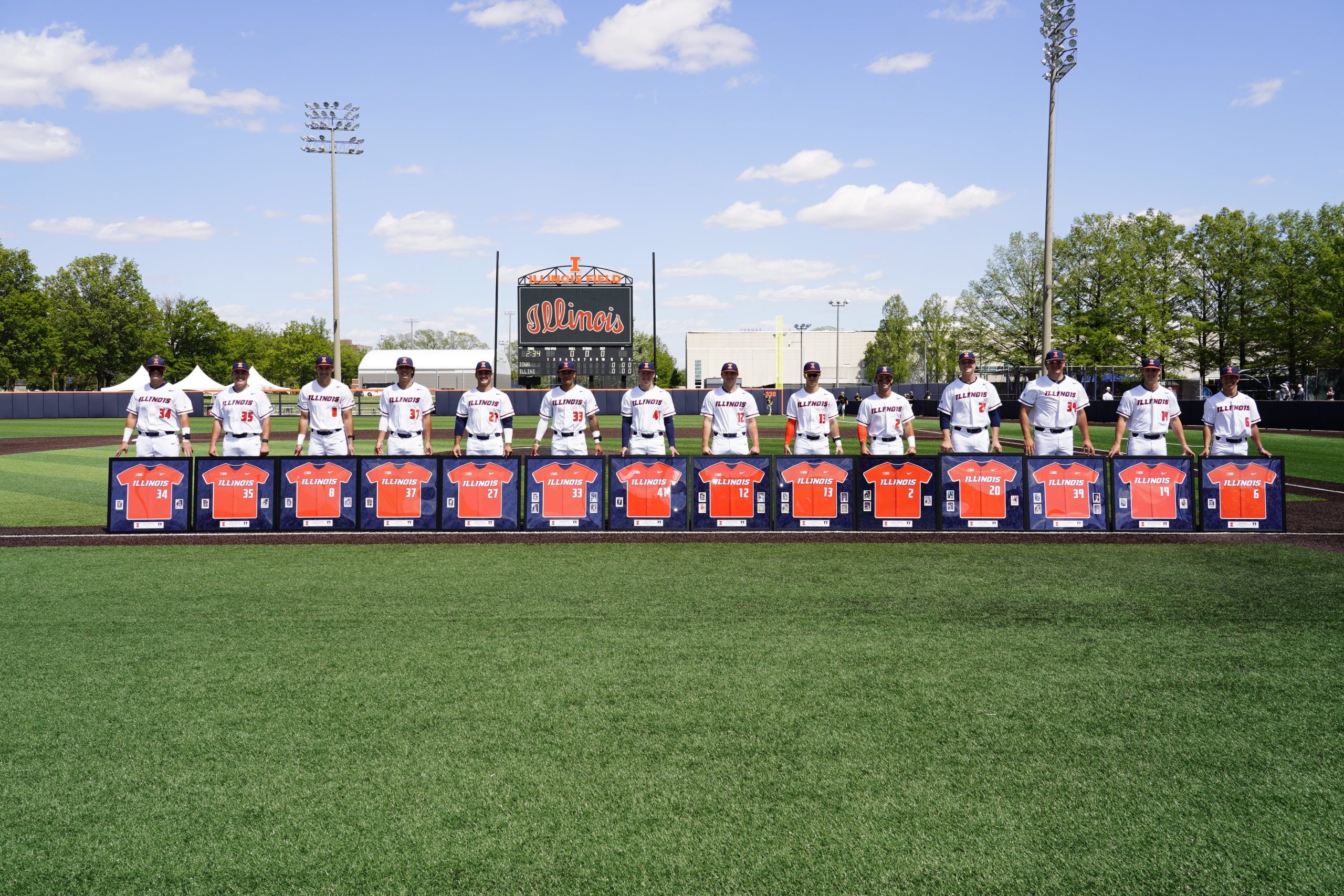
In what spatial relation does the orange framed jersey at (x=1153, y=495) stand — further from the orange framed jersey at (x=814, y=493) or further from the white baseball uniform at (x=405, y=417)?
the white baseball uniform at (x=405, y=417)

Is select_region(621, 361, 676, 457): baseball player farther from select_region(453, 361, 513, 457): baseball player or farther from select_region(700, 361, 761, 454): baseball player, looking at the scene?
select_region(453, 361, 513, 457): baseball player

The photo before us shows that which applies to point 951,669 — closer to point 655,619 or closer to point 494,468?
point 655,619

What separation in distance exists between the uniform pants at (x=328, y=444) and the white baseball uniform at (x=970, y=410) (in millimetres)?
7762

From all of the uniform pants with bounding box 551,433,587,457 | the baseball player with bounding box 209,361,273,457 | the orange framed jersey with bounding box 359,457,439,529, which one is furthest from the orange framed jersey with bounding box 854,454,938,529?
the baseball player with bounding box 209,361,273,457

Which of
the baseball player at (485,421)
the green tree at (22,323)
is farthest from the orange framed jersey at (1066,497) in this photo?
the green tree at (22,323)

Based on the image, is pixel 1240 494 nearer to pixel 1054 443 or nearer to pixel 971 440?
pixel 1054 443

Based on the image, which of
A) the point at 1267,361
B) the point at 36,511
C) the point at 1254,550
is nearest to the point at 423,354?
the point at 1267,361

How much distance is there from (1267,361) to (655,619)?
5213 centimetres

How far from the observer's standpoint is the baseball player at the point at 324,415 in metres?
11.3

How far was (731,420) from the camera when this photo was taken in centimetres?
1123

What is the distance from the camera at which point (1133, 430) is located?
11.4m

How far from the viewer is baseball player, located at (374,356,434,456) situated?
36.8 ft

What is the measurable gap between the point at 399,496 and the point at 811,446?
522cm

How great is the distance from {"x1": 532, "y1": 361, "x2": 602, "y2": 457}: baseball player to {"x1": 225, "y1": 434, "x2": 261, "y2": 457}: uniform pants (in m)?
3.58
